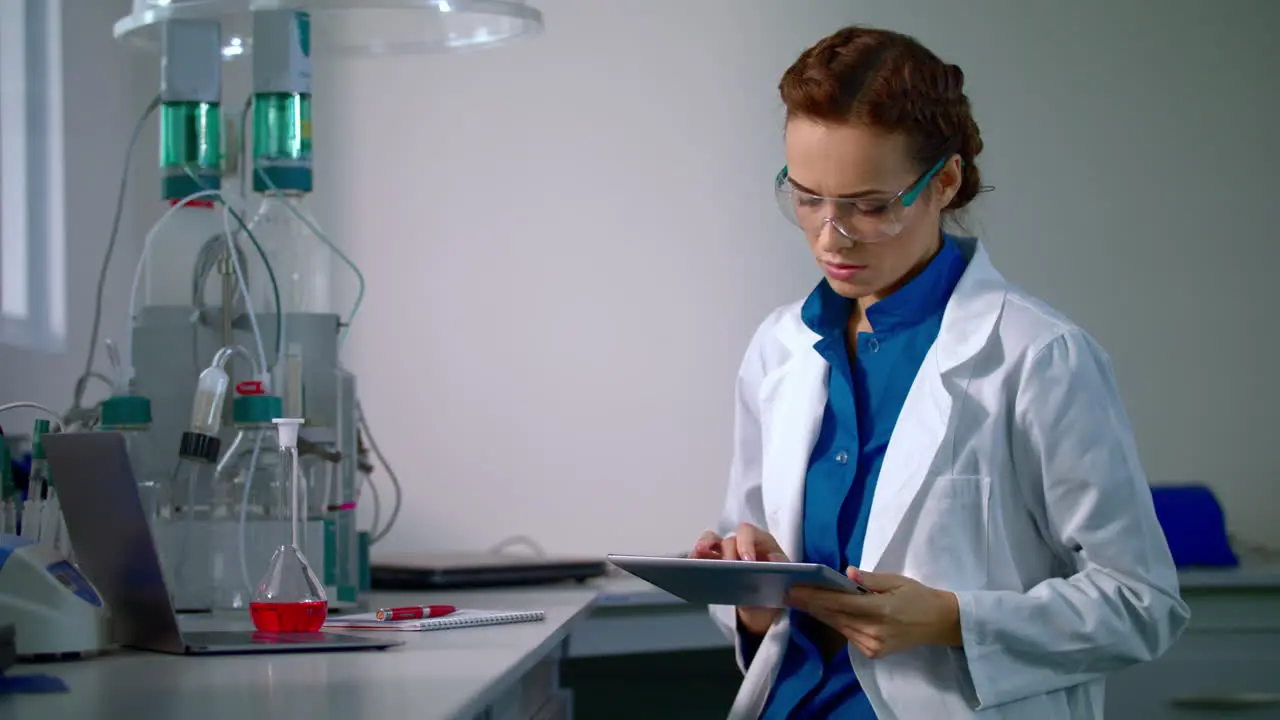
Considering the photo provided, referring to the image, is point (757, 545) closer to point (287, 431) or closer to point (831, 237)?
point (831, 237)

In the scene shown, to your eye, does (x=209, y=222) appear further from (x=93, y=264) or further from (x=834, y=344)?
(x=834, y=344)

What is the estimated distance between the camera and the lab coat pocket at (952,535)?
1417 millimetres

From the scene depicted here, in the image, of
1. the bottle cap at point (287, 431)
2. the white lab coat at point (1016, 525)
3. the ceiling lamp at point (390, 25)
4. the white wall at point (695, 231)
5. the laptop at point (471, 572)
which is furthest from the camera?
the white wall at point (695, 231)

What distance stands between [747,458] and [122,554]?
704 millimetres

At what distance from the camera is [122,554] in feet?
4.76

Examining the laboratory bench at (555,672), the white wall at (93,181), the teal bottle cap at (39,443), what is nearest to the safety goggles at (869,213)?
the laboratory bench at (555,672)

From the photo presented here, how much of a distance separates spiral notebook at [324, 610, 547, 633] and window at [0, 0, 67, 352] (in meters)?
0.89

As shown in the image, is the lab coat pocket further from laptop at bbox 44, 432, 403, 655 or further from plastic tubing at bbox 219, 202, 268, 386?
plastic tubing at bbox 219, 202, 268, 386

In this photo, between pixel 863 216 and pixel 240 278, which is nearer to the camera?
pixel 863 216

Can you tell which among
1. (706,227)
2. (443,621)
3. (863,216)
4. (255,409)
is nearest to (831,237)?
(863,216)

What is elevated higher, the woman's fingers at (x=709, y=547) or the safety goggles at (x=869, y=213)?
the safety goggles at (x=869, y=213)

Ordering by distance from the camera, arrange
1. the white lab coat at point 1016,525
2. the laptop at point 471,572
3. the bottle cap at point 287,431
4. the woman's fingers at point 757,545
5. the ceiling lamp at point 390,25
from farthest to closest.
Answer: the laptop at point 471,572
the ceiling lamp at point 390,25
the bottle cap at point 287,431
the woman's fingers at point 757,545
the white lab coat at point 1016,525

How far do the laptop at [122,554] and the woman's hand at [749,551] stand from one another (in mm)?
355

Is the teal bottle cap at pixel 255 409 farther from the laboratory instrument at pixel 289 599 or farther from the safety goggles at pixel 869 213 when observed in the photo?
the safety goggles at pixel 869 213
